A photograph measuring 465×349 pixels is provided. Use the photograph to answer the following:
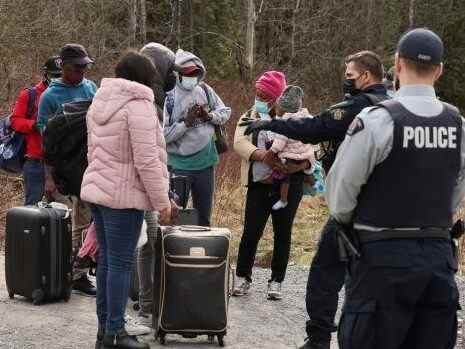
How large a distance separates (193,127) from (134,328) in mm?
1872

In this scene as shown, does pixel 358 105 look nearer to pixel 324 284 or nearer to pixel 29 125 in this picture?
pixel 324 284

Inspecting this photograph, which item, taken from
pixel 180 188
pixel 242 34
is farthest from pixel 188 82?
pixel 242 34

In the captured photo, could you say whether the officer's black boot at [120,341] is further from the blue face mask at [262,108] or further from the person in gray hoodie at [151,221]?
the blue face mask at [262,108]

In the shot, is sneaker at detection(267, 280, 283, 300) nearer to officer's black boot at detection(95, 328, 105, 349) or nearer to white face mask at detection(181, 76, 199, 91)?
white face mask at detection(181, 76, 199, 91)

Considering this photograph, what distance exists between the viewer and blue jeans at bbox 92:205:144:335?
5.27m

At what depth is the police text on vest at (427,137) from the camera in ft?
12.6

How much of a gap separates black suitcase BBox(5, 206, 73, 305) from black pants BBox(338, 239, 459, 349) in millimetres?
3250

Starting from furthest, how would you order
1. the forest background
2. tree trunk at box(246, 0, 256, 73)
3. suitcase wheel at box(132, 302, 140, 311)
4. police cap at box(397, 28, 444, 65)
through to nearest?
tree trunk at box(246, 0, 256, 73)
the forest background
suitcase wheel at box(132, 302, 140, 311)
police cap at box(397, 28, 444, 65)

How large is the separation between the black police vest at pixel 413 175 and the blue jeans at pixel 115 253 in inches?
69.5

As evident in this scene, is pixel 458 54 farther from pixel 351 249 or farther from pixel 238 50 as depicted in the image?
pixel 351 249

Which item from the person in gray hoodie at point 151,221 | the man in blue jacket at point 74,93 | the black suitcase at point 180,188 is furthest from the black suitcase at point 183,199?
the man in blue jacket at point 74,93

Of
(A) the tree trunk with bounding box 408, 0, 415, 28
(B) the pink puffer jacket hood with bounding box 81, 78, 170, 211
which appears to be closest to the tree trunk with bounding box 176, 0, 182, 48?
(A) the tree trunk with bounding box 408, 0, 415, 28

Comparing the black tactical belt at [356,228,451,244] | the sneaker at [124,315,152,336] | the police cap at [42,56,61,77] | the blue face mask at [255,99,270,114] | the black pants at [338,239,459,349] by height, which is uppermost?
the police cap at [42,56,61,77]

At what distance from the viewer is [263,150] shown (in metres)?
7.05
